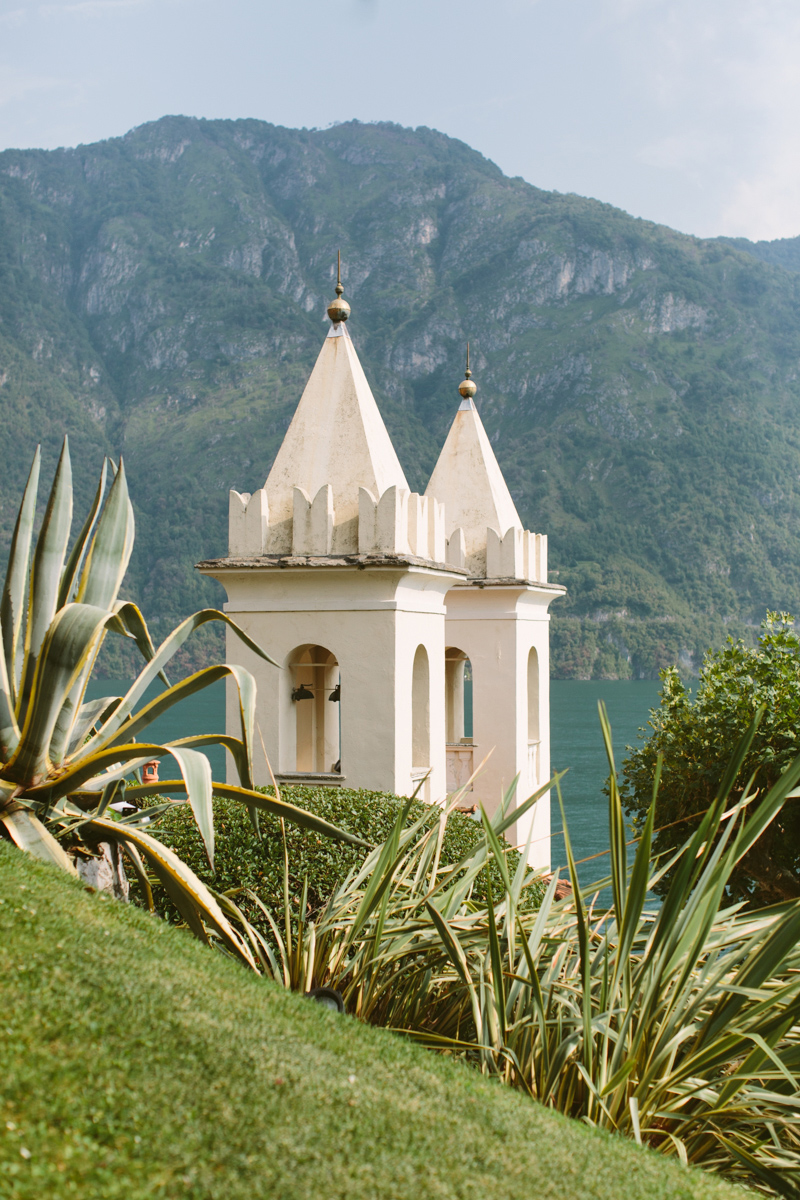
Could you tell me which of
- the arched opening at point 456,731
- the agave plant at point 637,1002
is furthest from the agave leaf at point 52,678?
the arched opening at point 456,731

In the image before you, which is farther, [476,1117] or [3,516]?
[3,516]

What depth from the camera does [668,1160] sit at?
3.14m

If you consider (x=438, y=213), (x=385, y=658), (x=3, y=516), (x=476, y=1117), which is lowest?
(x=476, y=1117)

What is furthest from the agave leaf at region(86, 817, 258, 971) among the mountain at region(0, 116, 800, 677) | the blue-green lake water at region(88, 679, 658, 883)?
the mountain at region(0, 116, 800, 677)

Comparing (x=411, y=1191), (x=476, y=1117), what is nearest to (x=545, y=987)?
(x=476, y=1117)

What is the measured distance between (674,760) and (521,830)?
8.42 ft

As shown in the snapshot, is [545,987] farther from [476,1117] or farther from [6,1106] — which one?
[6,1106]

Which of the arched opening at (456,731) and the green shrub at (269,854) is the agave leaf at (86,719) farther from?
the arched opening at (456,731)

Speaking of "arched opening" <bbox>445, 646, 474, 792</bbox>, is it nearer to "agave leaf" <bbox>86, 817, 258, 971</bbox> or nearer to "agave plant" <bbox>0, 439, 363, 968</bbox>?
"agave plant" <bbox>0, 439, 363, 968</bbox>

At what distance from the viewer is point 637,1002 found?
3.91 metres

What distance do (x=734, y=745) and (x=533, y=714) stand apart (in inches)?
164

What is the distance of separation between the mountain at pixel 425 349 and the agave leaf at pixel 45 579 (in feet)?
235

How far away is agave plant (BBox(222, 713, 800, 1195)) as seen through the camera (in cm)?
355

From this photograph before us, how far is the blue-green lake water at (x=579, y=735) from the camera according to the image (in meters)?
33.9
